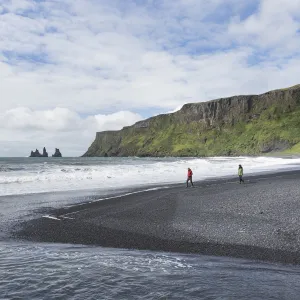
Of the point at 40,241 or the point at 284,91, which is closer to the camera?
the point at 40,241

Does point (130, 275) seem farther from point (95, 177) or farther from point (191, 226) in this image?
point (95, 177)

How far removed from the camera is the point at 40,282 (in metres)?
7.66

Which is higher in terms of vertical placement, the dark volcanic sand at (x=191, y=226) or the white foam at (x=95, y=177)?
the white foam at (x=95, y=177)

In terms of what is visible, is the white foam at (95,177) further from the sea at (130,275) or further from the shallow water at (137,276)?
the shallow water at (137,276)

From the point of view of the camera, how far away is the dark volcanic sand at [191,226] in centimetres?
1059

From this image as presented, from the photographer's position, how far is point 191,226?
1331cm

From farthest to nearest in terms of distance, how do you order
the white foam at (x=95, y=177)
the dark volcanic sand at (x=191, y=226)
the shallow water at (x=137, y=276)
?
the white foam at (x=95, y=177) < the dark volcanic sand at (x=191, y=226) < the shallow water at (x=137, y=276)

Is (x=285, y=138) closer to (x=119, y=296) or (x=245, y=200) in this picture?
(x=245, y=200)

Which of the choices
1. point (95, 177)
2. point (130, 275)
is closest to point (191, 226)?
point (130, 275)

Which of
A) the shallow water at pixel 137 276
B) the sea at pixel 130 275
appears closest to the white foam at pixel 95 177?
the sea at pixel 130 275

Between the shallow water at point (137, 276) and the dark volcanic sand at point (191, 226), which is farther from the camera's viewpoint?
the dark volcanic sand at point (191, 226)

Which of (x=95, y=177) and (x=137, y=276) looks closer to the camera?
(x=137, y=276)

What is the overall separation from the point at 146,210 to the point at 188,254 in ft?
24.2

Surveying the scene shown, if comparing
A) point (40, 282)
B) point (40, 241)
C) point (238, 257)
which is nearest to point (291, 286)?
point (238, 257)
